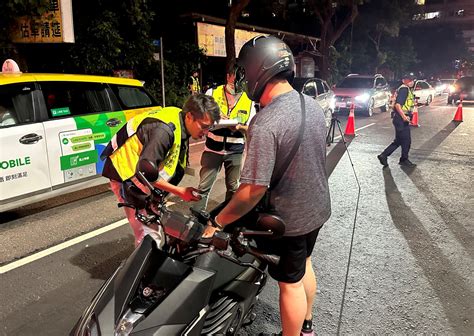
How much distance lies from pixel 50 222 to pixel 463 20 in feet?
209

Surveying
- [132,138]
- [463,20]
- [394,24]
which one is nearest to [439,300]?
[132,138]

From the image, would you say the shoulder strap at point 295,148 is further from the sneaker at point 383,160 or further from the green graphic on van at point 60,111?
the sneaker at point 383,160

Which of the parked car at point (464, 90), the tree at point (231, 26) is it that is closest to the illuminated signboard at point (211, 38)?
the tree at point (231, 26)

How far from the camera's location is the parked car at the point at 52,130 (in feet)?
14.4

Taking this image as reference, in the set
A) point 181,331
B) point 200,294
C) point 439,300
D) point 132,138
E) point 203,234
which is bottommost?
point 439,300

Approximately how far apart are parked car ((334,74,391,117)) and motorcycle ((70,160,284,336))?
50.5 feet

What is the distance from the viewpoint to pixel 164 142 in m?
2.54

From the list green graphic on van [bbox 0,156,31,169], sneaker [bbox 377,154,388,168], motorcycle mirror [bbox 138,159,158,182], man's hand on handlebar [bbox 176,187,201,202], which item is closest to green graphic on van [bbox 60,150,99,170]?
green graphic on van [bbox 0,156,31,169]

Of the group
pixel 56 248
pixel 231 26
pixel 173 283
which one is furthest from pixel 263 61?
pixel 231 26

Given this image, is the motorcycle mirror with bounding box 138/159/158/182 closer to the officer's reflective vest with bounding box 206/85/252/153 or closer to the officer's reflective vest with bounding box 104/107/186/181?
the officer's reflective vest with bounding box 104/107/186/181

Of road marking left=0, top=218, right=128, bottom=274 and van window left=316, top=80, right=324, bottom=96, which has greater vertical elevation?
van window left=316, top=80, right=324, bottom=96

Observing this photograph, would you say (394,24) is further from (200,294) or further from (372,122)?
(200,294)

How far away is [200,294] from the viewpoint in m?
1.77

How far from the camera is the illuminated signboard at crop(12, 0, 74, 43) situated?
295 inches
